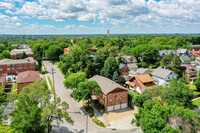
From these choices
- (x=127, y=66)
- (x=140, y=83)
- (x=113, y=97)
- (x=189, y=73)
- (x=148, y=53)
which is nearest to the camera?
(x=113, y=97)

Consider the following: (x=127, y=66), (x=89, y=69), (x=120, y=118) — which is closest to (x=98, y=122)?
(x=120, y=118)

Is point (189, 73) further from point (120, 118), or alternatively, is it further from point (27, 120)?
point (27, 120)

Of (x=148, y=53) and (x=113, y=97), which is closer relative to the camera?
(x=113, y=97)

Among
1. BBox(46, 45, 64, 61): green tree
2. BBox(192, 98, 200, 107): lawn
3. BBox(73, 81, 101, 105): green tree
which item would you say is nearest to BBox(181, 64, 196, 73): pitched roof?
BBox(192, 98, 200, 107): lawn

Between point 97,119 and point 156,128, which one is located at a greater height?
point 156,128

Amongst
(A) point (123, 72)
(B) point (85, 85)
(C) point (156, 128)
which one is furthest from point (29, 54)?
(C) point (156, 128)

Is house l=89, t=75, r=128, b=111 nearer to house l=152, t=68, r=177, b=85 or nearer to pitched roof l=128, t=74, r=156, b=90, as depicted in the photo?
pitched roof l=128, t=74, r=156, b=90

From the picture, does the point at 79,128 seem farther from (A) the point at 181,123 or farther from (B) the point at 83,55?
(B) the point at 83,55

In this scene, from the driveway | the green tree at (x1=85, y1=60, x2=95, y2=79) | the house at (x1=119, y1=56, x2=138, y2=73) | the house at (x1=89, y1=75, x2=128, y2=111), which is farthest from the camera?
the house at (x1=119, y1=56, x2=138, y2=73)

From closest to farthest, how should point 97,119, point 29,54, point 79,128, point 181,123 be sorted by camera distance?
point 181,123
point 79,128
point 97,119
point 29,54

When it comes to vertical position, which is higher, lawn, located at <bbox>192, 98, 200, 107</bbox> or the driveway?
lawn, located at <bbox>192, 98, 200, 107</bbox>

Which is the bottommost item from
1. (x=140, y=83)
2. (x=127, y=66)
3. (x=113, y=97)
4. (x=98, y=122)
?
(x=98, y=122)
